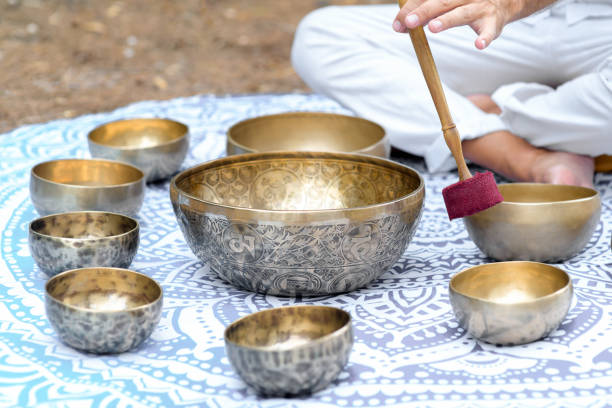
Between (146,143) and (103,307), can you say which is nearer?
(103,307)

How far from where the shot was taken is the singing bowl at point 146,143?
1871mm

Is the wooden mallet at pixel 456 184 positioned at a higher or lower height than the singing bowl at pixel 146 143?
higher

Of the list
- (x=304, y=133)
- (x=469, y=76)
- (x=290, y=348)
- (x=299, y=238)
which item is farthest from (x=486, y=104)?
(x=290, y=348)

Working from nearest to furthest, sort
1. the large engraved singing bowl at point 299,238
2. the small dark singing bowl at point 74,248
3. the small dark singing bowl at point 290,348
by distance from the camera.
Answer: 1. the small dark singing bowl at point 290,348
2. the large engraved singing bowl at point 299,238
3. the small dark singing bowl at point 74,248

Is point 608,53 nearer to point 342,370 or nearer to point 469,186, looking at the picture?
point 469,186

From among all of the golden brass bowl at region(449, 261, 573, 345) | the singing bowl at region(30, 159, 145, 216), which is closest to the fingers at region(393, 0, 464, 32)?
the golden brass bowl at region(449, 261, 573, 345)

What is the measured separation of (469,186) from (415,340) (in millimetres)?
287

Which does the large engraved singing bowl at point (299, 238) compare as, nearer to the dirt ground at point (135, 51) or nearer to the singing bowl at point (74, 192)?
the singing bowl at point (74, 192)

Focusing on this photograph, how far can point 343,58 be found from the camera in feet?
6.92

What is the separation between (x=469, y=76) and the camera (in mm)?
2066

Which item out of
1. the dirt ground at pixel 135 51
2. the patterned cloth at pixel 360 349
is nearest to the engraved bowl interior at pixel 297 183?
the patterned cloth at pixel 360 349

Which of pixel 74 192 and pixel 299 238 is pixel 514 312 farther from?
pixel 74 192

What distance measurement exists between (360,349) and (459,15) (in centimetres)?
60

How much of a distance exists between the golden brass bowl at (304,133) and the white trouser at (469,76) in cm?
9
